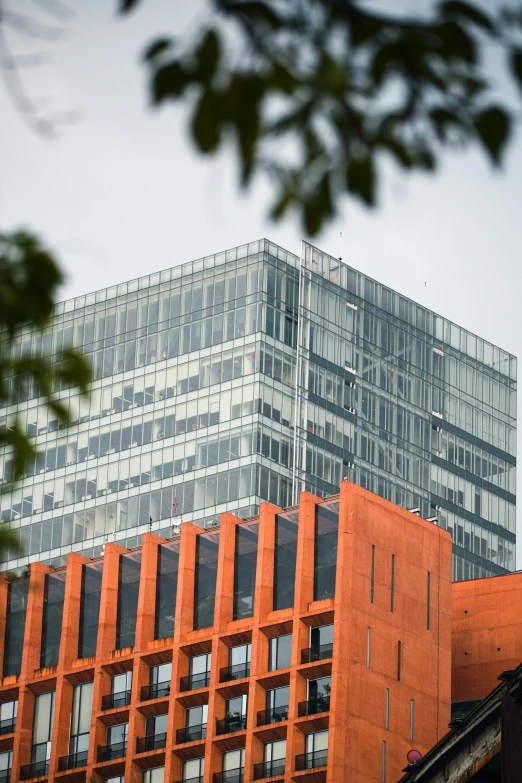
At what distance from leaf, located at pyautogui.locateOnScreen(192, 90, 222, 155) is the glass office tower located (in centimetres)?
13346

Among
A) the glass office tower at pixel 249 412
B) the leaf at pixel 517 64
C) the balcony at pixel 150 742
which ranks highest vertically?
the glass office tower at pixel 249 412

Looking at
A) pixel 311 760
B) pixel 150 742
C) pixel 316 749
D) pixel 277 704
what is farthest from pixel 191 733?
pixel 311 760

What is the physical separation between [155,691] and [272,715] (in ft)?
31.5

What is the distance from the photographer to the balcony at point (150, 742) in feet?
321

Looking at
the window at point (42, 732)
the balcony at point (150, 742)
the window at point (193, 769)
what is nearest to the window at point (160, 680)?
the balcony at point (150, 742)

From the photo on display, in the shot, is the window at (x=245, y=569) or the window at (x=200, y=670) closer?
the window at (x=200, y=670)

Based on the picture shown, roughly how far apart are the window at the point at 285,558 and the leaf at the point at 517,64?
86.1m

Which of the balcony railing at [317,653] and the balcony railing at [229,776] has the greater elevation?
the balcony railing at [317,653]

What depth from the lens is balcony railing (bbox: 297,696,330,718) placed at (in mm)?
89938

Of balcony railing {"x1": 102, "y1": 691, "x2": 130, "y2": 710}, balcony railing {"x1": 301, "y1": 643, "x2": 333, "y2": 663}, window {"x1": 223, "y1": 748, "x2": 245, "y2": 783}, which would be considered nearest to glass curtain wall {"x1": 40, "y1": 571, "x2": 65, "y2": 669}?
balcony railing {"x1": 102, "y1": 691, "x2": 130, "y2": 710}

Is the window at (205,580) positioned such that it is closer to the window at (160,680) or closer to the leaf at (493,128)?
the window at (160,680)

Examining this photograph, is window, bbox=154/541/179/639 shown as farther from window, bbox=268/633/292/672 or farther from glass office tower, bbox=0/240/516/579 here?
glass office tower, bbox=0/240/516/579

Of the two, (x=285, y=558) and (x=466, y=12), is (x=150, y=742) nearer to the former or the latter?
(x=285, y=558)

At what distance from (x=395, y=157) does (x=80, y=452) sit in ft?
489
